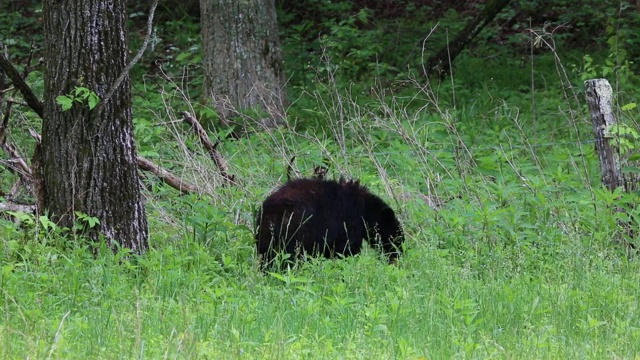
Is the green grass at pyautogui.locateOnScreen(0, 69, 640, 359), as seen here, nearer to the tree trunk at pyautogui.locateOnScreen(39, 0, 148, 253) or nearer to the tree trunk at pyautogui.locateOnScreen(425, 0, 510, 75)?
the tree trunk at pyautogui.locateOnScreen(39, 0, 148, 253)

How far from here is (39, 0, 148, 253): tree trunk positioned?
6188mm

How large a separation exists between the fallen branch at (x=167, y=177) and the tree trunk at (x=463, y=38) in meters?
6.65

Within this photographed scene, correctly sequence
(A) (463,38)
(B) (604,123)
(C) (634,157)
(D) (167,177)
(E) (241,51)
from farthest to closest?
1. (A) (463,38)
2. (E) (241,51)
3. (D) (167,177)
4. (B) (604,123)
5. (C) (634,157)

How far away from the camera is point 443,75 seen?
14.6m

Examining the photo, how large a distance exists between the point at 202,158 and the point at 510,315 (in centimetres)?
379

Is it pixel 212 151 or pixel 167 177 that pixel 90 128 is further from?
pixel 212 151

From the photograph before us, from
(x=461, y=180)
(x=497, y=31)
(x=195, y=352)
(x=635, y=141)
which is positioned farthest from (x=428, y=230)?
(x=497, y=31)

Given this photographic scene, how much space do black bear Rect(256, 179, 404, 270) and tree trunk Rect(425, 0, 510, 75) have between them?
7212 mm

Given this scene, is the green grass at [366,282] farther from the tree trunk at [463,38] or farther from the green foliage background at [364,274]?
the tree trunk at [463,38]

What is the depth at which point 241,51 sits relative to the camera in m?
12.4

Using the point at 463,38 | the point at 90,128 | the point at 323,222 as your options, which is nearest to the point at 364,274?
the point at 323,222

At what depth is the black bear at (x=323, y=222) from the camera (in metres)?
6.55

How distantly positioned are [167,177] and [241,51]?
4.50 m

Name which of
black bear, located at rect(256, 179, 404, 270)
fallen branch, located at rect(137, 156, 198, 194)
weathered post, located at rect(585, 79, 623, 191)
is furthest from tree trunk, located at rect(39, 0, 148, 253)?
weathered post, located at rect(585, 79, 623, 191)
